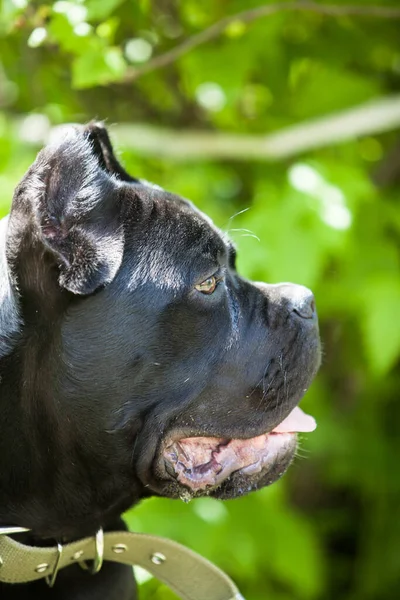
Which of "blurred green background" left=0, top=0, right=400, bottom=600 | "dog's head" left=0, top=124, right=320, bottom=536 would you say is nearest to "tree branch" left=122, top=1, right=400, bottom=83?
"blurred green background" left=0, top=0, right=400, bottom=600

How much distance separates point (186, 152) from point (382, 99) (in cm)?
78

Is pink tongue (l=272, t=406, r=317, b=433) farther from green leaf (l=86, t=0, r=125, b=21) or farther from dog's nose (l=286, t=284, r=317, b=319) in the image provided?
green leaf (l=86, t=0, r=125, b=21)

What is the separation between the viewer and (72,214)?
186cm

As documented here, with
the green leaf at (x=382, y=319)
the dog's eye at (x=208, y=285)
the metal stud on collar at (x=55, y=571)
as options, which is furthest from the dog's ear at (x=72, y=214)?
the green leaf at (x=382, y=319)

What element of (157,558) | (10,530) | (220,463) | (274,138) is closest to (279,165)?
(274,138)

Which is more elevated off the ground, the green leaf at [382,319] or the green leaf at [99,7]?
the green leaf at [99,7]

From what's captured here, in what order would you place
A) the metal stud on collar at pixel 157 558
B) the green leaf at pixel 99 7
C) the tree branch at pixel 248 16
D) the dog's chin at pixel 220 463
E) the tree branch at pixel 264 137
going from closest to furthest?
the dog's chin at pixel 220 463
the metal stud on collar at pixel 157 558
the green leaf at pixel 99 7
the tree branch at pixel 248 16
the tree branch at pixel 264 137

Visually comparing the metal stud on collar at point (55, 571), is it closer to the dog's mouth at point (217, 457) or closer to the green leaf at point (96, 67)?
the dog's mouth at point (217, 457)

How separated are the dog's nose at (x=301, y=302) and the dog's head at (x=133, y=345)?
0.16ft

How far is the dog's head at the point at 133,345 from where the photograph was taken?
1.87 m

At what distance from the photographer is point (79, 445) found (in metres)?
2.00

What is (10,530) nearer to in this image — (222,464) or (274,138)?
(222,464)

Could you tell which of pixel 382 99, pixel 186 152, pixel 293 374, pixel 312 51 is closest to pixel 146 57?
pixel 186 152

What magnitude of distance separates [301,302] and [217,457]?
44cm
